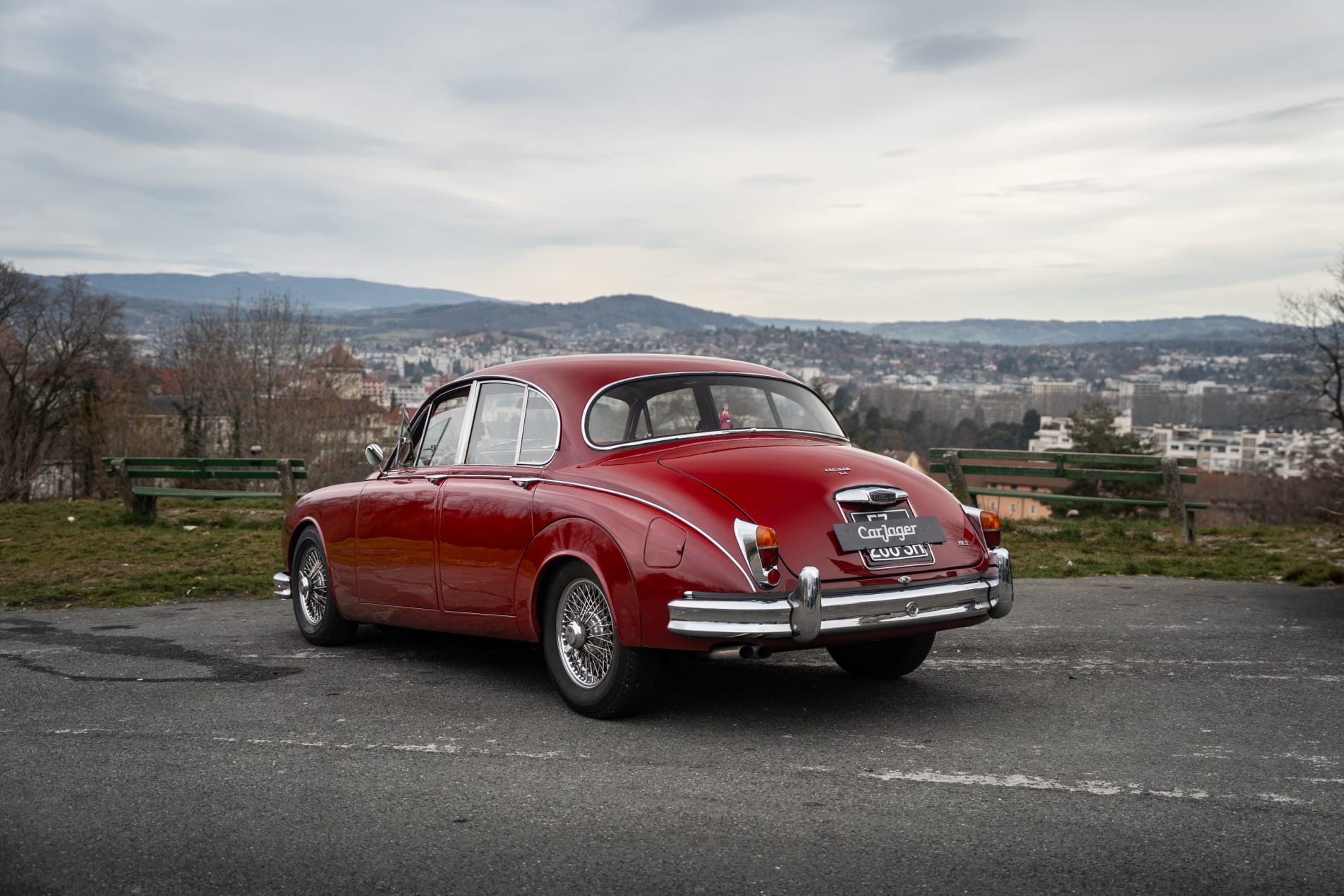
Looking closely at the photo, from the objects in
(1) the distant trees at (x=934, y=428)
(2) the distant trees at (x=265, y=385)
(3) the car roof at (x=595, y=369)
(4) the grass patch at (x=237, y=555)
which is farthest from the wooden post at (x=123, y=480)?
(2) the distant trees at (x=265, y=385)

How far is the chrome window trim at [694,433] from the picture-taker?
20.0 feet

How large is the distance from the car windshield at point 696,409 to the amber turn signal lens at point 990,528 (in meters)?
0.95

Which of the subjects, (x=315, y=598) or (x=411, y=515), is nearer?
(x=411, y=515)

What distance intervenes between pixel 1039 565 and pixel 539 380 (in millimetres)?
6994

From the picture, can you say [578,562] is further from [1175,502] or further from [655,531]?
[1175,502]

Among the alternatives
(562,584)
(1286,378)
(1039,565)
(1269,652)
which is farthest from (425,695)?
(1286,378)

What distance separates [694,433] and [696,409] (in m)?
0.19

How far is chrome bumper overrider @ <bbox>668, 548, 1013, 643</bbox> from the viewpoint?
16.7 ft

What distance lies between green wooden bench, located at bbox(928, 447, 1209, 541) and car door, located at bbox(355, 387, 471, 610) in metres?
9.18

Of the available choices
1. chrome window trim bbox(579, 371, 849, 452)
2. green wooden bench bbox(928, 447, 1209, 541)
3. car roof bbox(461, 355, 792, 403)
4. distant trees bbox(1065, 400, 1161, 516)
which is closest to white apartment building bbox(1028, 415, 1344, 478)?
distant trees bbox(1065, 400, 1161, 516)

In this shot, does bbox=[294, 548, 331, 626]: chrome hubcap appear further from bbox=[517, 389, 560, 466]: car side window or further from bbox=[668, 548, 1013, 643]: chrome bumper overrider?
bbox=[668, 548, 1013, 643]: chrome bumper overrider

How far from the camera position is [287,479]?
17.0 m

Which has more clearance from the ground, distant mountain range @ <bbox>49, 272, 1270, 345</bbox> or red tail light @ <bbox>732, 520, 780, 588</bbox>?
distant mountain range @ <bbox>49, 272, 1270, 345</bbox>

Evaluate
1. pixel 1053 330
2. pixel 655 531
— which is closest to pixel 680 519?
pixel 655 531
